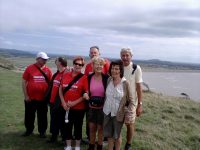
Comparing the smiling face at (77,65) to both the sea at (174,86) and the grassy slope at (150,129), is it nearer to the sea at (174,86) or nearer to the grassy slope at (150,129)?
the grassy slope at (150,129)

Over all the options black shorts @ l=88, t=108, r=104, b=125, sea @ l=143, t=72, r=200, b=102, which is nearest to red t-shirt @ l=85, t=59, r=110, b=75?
black shorts @ l=88, t=108, r=104, b=125

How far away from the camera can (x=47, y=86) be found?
7496 mm

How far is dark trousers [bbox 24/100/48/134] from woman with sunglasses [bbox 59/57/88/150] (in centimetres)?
120

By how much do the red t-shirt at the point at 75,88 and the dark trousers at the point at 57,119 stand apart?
60 centimetres

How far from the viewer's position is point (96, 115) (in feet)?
20.8

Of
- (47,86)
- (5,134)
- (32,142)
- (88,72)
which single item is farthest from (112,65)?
(5,134)

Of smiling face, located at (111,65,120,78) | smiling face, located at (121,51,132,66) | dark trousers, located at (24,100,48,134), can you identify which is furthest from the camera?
dark trousers, located at (24,100,48,134)

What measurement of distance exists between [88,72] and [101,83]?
2.02 feet

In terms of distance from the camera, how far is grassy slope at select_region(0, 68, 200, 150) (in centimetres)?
741

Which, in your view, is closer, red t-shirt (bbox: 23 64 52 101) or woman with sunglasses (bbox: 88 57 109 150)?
woman with sunglasses (bbox: 88 57 109 150)

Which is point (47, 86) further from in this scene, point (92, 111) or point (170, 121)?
point (170, 121)

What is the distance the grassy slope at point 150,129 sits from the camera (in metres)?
7.41

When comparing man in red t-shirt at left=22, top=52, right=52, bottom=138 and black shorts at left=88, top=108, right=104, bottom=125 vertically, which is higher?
man in red t-shirt at left=22, top=52, right=52, bottom=138

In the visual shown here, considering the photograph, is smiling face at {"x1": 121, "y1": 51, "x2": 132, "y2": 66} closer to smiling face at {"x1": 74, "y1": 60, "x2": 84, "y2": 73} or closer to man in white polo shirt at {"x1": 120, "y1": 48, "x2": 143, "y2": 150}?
man in white polo shirt at {"x1": 120, "y1": 48, "x2": 143, "y2": 150}
